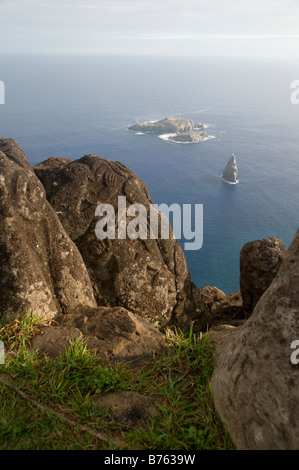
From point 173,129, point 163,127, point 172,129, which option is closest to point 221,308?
point 172,129

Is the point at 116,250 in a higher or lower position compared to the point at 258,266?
higher

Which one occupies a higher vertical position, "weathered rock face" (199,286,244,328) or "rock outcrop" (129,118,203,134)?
"rock outcrop" (129,118,203,134)

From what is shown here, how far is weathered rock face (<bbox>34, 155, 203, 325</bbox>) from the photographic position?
10.1m

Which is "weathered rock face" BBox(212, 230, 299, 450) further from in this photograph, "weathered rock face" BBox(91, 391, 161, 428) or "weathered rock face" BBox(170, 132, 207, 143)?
"weathered rock face" BBox(170, 132, 207, 143)

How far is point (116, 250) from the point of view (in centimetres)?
1013

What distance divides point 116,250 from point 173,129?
405 ft

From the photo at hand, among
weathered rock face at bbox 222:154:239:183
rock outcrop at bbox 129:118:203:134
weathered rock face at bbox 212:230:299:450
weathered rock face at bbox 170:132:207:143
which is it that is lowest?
weathered rock face at bbox 222:154:239:183

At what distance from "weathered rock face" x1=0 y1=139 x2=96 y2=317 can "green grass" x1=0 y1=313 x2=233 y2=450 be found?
0.92 metres

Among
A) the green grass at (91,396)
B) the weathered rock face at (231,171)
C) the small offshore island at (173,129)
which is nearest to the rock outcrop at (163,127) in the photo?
the small offshore island at (173,129)

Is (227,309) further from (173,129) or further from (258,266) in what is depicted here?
(173,129)

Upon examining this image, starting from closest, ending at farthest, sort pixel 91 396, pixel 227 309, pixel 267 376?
1. pixel 267 376
2. pixel 91 396
3. pixel 227 309

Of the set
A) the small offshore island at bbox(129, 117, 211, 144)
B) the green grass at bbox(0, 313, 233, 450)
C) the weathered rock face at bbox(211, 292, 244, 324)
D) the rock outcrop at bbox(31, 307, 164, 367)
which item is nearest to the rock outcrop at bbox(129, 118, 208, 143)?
the small offshore island at bbox(129, 117, 211, 144)
